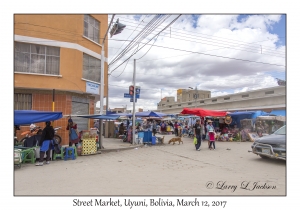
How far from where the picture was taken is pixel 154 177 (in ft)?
22.1

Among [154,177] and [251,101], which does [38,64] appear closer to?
[154,177]

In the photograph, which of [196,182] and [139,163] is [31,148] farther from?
[196,182]

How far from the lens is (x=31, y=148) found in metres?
9.05

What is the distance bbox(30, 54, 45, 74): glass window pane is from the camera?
40.7 ft

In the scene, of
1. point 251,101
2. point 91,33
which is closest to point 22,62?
point 91,33

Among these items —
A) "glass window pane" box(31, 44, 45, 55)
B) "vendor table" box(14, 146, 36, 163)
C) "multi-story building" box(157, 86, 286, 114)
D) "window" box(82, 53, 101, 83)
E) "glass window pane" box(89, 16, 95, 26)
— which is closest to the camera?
"vendor table" box(14, 146, 36, 163)

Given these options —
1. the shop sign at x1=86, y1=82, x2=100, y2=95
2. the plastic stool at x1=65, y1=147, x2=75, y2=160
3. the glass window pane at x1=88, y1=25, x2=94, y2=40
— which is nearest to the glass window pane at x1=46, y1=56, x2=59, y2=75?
the shop sign at x1=86, y1=82, x2=100, y2=95

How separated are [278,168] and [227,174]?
2.08 meters

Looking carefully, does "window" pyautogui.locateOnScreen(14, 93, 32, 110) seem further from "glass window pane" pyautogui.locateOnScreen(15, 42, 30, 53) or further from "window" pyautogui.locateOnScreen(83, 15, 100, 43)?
"window" pyautogui.locateOnScreen(83, 15, 100, 43)

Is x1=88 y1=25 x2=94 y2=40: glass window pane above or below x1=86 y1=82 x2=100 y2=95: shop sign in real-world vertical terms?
above

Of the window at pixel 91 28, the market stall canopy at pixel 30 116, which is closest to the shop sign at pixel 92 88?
the window at pixel 91 28

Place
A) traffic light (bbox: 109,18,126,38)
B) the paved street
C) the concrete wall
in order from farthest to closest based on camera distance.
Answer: the concrete wall → traffic light (bbox: 109,18,126,38) → the paved street

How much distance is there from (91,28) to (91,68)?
260 centimetres

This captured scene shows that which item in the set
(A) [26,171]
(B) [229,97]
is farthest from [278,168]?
(B) [229,97]
